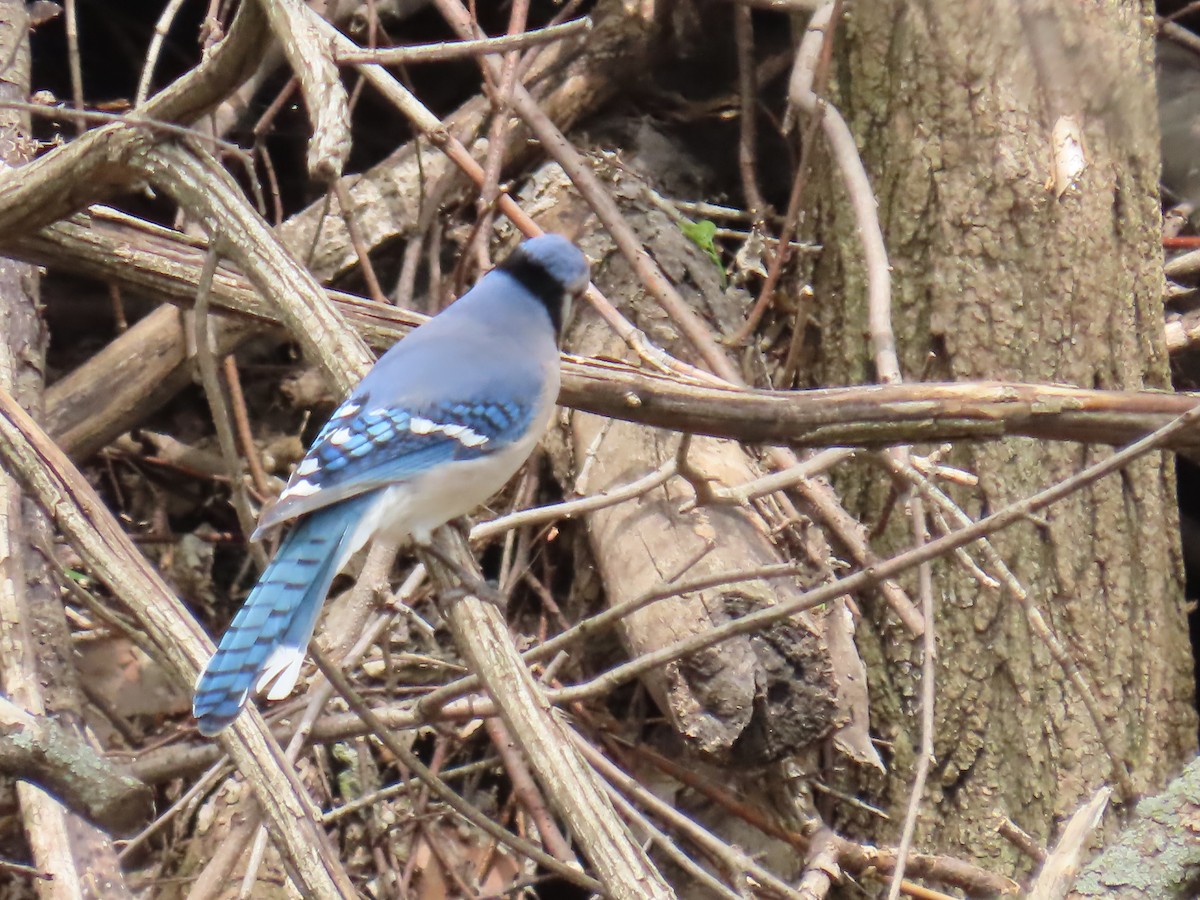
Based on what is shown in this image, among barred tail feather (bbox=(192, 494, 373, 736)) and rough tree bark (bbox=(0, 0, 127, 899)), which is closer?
barred tail feather (bbox=(192, 494, 373, 736))

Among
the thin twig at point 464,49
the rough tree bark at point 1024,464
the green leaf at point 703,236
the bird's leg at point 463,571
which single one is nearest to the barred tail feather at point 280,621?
the bird's leg at point 463,571

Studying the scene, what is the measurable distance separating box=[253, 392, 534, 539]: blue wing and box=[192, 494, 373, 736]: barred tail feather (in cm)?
4

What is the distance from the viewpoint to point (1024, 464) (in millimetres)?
2725

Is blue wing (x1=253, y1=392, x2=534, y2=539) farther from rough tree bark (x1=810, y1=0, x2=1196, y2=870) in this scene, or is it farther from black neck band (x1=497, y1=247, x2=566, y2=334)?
A: rough tree bark (x1=810, y1=0, x2=1196, y2=870)

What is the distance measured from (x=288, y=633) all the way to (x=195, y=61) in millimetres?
2489

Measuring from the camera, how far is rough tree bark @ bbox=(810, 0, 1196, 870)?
8.77 feet

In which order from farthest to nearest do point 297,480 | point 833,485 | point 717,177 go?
point 717,177, point 833,485, point 297,480

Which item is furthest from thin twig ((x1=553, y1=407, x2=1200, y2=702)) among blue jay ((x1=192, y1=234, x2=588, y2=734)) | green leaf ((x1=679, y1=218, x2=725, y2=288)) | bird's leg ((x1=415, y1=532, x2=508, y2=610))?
green leaf ((x1=679, y1=218, x2=725, y2=288))

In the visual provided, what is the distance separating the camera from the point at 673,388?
1738mm

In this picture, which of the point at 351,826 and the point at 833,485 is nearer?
the point at 351,826

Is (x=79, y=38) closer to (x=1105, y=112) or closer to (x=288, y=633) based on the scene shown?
(x=288, y=633)

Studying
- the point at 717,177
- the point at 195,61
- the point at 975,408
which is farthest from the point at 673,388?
the point at 195,61

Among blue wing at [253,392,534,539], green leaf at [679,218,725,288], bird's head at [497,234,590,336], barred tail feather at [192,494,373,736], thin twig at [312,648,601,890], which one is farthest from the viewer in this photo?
green leaf at [679,218,725,288]

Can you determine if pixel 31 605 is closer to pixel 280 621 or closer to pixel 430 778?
pixel 280 621
